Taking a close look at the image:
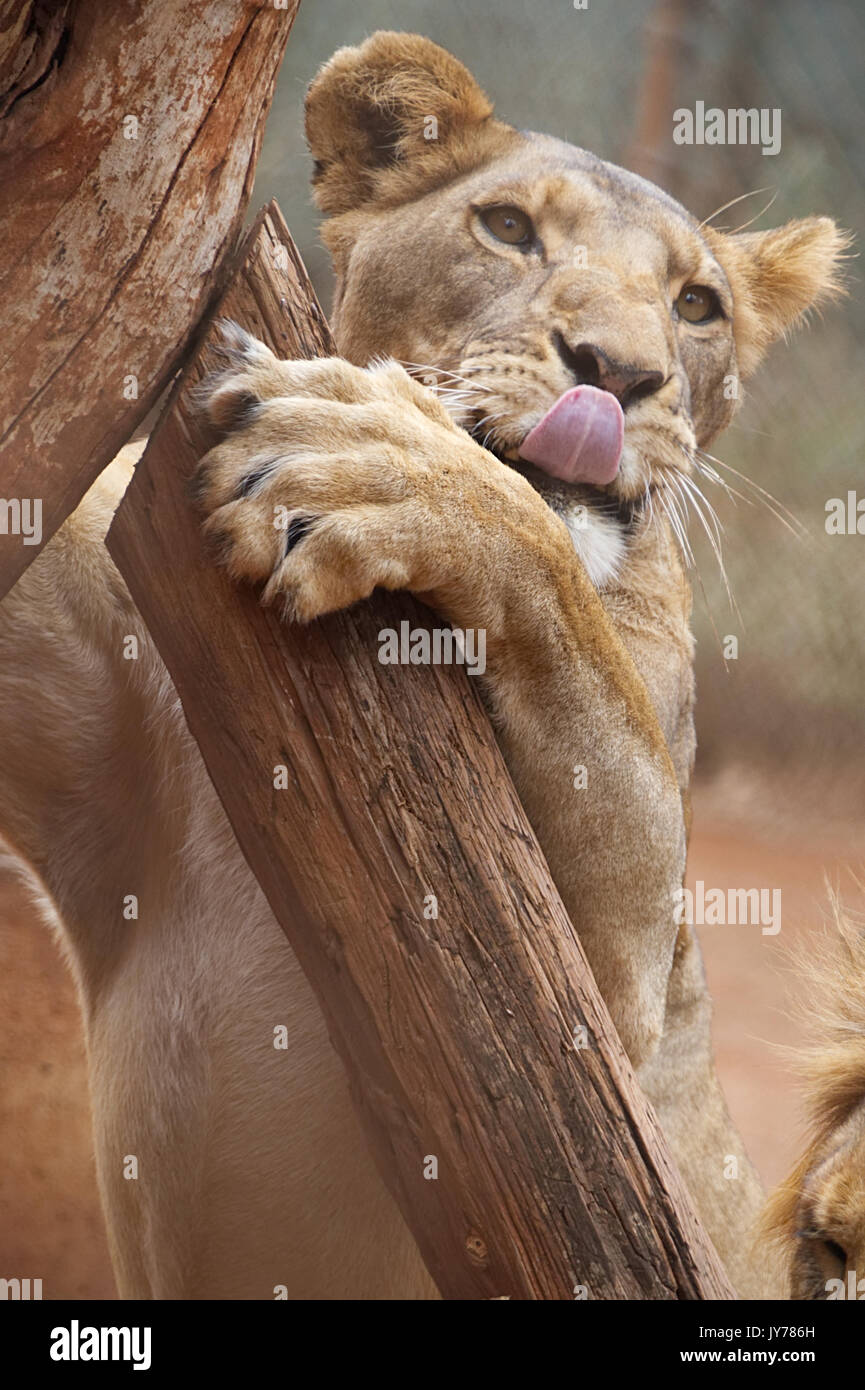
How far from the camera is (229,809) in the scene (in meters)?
1.56

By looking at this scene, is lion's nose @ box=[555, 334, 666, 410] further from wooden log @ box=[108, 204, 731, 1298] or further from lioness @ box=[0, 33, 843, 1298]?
wooden log @ box=[108, 204, 731, 1298]

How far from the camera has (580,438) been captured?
185cm

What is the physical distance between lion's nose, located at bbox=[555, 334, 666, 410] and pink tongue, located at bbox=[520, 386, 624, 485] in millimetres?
18

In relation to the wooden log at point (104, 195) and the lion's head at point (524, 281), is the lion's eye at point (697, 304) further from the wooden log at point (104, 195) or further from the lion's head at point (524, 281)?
the wooden log at point (104, 195)

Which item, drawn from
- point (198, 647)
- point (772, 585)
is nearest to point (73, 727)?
point (198, 647)

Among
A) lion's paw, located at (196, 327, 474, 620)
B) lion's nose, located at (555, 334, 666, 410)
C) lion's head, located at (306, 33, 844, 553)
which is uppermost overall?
lion's head, located at (306, 33, 844, 553)

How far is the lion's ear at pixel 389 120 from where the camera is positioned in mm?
2299

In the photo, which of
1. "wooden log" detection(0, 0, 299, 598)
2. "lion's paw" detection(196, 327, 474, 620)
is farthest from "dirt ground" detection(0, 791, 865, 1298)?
"wooden log" detection(0, 0, 299, 598)

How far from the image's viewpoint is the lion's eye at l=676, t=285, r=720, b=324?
7.59 feet

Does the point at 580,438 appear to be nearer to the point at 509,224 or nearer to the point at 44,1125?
the point at 509,224

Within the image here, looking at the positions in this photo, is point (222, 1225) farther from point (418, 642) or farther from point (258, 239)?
point (258, 239)

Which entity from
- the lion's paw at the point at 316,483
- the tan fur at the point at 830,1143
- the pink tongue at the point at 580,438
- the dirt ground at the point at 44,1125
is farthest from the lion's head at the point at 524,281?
the dirt ground at the point at 44,1125

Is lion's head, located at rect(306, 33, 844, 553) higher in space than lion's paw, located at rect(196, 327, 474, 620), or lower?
higher

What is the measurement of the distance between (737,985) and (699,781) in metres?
1.28
